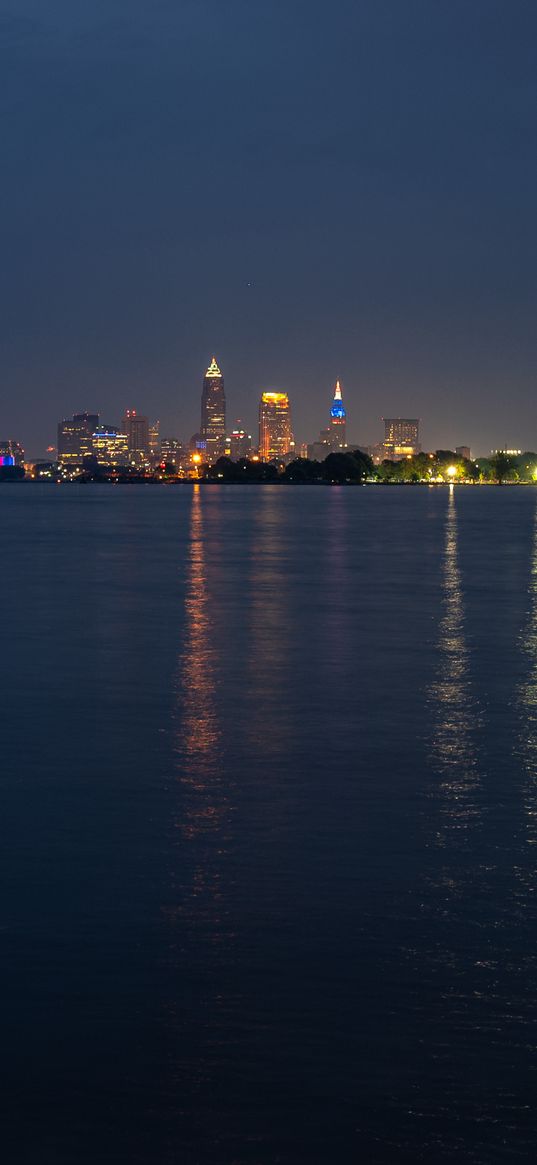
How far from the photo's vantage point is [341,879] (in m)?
11.6

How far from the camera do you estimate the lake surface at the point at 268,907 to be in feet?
25.0

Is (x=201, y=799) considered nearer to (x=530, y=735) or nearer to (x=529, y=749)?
(x=529, y=749)

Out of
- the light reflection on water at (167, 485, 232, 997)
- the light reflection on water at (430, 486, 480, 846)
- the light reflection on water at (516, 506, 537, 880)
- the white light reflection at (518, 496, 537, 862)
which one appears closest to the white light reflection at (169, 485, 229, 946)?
the light reflection on water at (167, 485, 232, 997)

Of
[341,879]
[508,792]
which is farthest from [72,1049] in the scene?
[508,792]

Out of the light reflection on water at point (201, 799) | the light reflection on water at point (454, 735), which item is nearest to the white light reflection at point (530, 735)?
the light reflection on water at point (454, 735)

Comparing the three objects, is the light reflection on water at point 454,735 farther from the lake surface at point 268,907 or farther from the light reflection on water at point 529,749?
the light reflection on water at point 529,749

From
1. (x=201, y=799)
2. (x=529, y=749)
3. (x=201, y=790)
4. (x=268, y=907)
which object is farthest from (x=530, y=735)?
(x=268, y=907)

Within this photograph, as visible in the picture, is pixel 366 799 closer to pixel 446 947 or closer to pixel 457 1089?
pixel 446 947

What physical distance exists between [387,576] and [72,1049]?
41.8 meters

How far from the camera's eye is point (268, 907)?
10.8 meters

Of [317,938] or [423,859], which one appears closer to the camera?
[317,938]

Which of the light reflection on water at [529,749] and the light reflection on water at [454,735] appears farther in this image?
the light reflection on water at [454,735]

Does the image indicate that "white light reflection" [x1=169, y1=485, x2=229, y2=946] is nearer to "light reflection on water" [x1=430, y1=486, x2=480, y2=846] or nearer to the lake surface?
the lake surface

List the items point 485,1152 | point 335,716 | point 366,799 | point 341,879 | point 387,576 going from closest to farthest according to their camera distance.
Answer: point 485,1152 → point 341,879 → point 366,799 → point 335,716 → point 387,576
